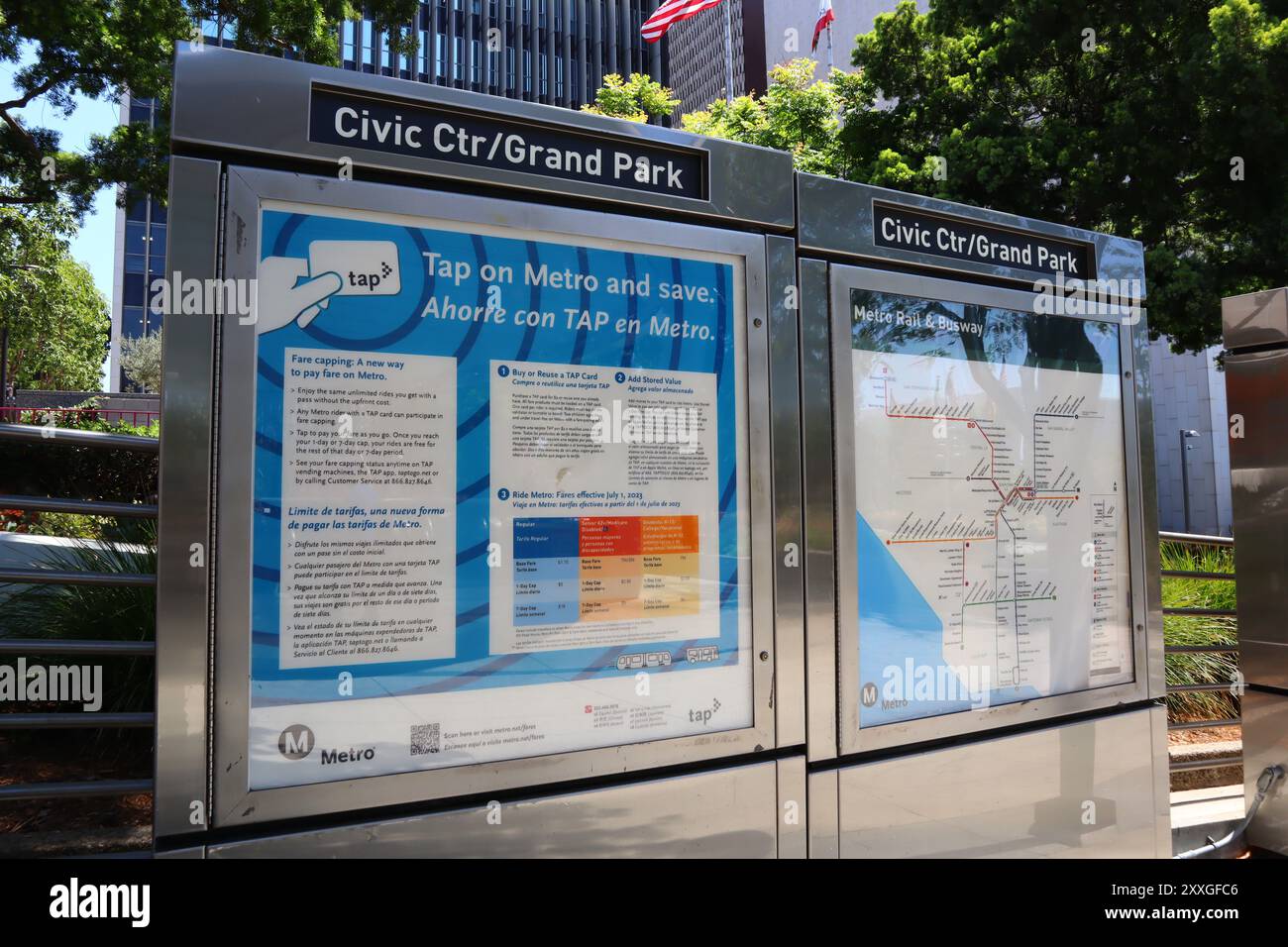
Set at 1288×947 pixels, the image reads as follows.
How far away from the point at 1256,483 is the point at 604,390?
3.55 metres

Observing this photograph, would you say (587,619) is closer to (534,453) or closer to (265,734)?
(534,453)

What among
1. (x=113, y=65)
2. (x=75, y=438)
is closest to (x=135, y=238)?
(x=113, y=65)

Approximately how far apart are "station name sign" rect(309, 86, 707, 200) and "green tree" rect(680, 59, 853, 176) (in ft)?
45.0

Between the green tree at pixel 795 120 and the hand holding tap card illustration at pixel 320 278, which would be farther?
the green tree at pixel 795 120

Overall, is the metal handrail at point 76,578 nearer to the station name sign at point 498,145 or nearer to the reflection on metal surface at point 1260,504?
the station name sign at point 498,145

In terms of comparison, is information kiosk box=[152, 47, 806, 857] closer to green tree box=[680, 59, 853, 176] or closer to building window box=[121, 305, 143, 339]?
green tree box=[680, 59, 853, 176]

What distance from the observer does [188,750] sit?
78.0 inches

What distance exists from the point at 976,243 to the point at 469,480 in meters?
2.20

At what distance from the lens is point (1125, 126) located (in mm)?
9312

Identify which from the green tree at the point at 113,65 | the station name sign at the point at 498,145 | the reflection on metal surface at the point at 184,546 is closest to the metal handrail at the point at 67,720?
the reflection on metal surface at the point at 184,546

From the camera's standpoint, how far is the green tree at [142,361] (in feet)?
147

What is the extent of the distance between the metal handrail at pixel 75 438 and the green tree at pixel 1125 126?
370 inches

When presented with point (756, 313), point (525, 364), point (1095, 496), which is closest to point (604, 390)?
point (525, 364)

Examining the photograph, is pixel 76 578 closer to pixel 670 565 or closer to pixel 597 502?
pixel 597 502
